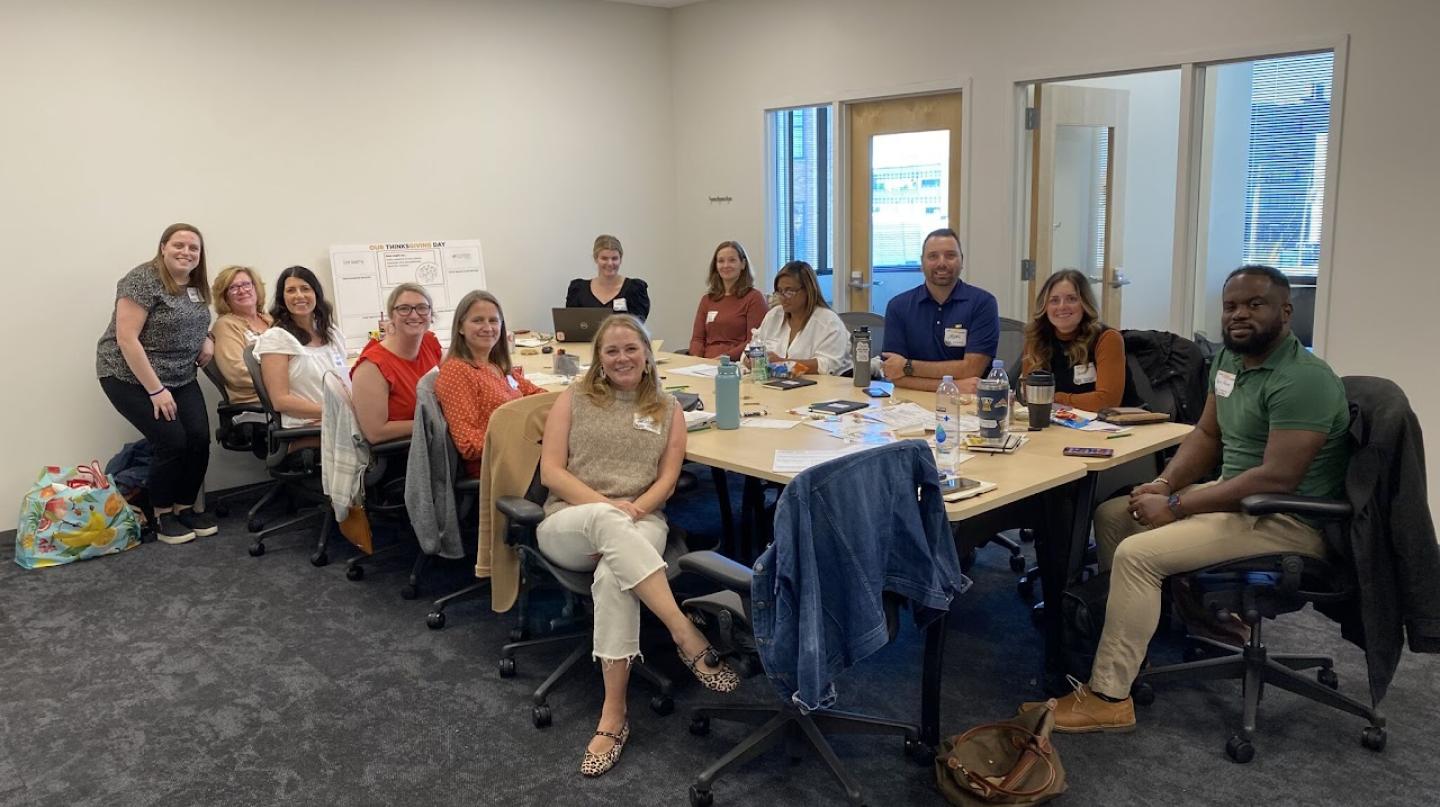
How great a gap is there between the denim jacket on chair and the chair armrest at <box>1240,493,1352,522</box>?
2.74 feet

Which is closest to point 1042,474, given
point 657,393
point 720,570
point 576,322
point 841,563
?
point 841,563

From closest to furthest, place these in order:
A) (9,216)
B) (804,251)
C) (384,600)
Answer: (384,600) → (9,216) → (804,251)

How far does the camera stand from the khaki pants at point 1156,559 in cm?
271

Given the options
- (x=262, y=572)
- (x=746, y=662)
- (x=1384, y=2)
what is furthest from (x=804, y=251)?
(x=746, y=662)

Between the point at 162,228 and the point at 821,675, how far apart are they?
14.6 feet

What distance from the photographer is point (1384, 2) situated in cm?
421

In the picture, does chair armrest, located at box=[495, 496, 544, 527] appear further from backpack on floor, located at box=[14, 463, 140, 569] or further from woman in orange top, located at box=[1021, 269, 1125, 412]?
backpack on floor, located at box=[14, 463, 140, 569]

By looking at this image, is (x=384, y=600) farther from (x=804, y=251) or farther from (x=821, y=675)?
(x=804, y=251)

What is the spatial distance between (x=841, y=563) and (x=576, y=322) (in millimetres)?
3836

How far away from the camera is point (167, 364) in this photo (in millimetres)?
4793

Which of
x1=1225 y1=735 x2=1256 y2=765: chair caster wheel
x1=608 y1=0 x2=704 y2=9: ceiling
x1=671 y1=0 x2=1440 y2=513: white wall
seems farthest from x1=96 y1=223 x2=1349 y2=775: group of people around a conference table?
x1=608 y1=0 x2=704 y2=9: ceiling

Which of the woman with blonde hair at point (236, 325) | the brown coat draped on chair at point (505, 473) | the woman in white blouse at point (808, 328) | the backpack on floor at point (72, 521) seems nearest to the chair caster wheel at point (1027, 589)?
the woman in white blouse at point (808, 328)

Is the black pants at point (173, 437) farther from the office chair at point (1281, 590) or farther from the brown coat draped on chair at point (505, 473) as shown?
the office chair at point (1281, 590)

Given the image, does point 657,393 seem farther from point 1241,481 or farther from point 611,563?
point 1241,481
